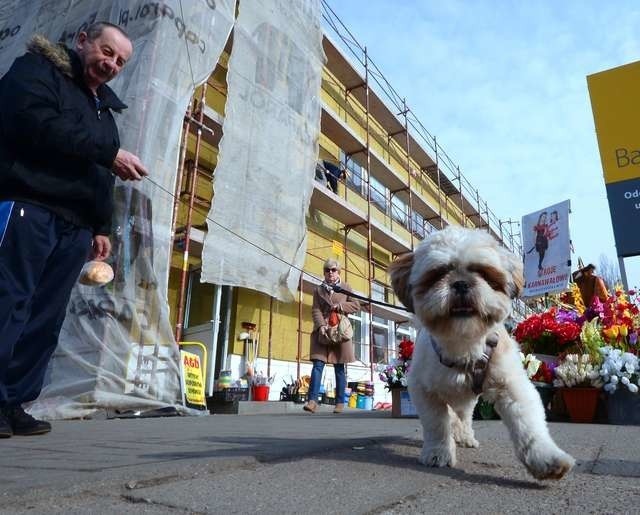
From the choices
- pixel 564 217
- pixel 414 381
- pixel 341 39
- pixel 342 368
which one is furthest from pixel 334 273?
pixel 341 39

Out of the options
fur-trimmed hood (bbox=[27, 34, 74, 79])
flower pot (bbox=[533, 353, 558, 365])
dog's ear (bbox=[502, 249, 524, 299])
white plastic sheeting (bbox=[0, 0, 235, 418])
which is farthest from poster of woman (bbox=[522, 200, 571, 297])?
fur-trimmed hood (bbox=[27, 34, 74, 79])

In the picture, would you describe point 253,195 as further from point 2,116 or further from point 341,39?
point 341,39

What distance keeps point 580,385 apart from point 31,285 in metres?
4.59

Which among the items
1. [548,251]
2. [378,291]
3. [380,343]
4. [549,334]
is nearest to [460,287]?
[549,334]

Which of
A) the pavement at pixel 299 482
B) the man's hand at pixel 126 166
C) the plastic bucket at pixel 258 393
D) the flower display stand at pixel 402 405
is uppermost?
the man's hand at pixel 126 166

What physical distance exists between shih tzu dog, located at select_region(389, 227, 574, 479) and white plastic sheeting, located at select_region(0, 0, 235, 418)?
4.54 metres

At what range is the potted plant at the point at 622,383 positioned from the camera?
→ 14.6ft

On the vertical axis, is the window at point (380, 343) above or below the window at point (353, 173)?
below

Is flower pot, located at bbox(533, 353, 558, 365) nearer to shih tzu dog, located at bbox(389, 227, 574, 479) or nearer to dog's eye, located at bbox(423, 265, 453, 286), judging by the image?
shih tzu dog, located at bbox(389, 227, 574, 479)

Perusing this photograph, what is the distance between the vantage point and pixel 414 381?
2350 mm

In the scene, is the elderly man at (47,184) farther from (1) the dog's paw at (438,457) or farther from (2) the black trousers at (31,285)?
(1) the dog's paw at (438,457)

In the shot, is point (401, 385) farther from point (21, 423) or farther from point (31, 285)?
point (31, 285)

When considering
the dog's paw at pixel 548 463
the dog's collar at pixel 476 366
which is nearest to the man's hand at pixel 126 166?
the dog's collar at pixel 476 366

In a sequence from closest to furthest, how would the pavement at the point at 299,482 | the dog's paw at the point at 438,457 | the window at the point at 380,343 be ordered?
1. the pavement at the point at 299,482
2. the dog's paw at the point at 438,457
3. the window at the point at 380,343
